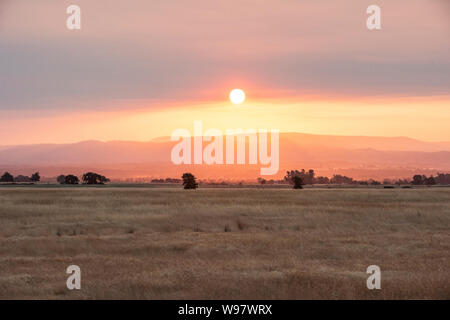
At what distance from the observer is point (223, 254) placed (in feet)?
73.7

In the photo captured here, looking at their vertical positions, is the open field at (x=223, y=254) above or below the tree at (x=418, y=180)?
below

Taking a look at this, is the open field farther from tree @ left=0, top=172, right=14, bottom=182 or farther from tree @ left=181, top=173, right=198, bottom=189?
tree @ left=0, top=172, right=14, bottom=182

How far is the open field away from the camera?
1616cm

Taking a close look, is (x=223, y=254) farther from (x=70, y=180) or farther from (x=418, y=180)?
(x=418, y=180)

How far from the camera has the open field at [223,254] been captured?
16156 millimetres

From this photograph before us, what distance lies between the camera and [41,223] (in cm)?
3419

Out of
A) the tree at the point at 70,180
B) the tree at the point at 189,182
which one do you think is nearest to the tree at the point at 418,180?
the tree at the point at 189,182

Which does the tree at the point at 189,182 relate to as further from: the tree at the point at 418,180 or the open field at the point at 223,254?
the tree at the point at 418,180
